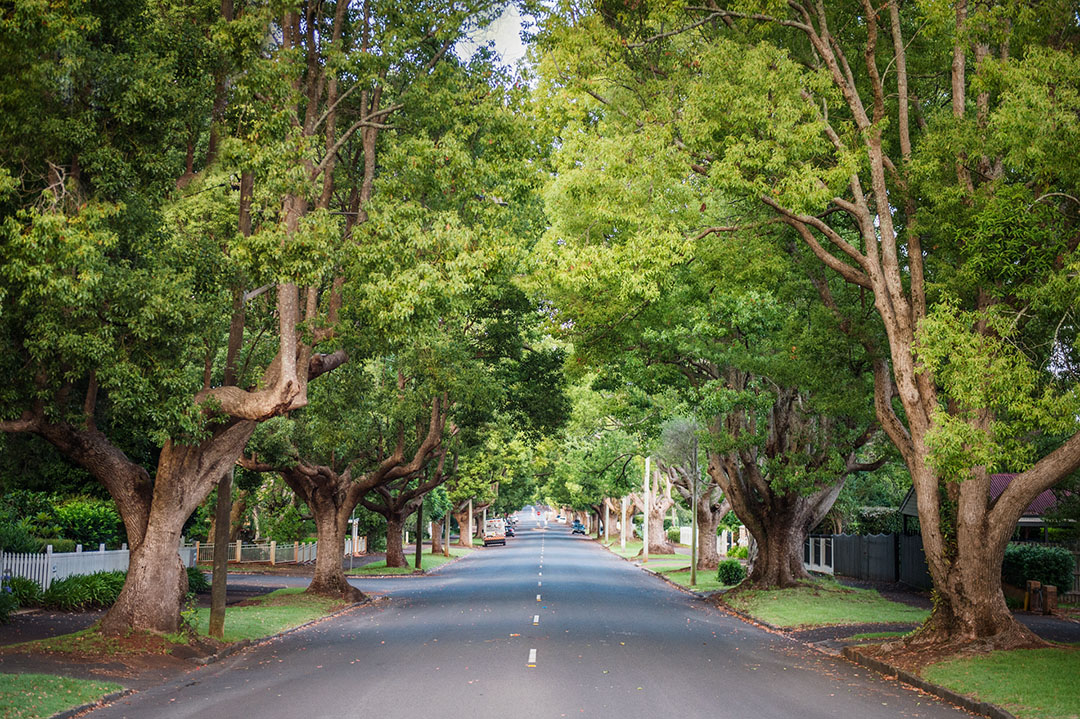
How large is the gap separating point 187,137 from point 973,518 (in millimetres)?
14151

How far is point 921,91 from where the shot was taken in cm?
1978

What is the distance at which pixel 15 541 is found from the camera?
81.2 feet

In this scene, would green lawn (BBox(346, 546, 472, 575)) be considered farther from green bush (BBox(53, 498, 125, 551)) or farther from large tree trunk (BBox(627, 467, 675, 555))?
green bush (BBox(53, 498, 125, 551))

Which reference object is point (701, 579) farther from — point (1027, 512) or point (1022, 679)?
point (1022, 679)

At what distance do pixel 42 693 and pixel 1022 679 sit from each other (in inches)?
477

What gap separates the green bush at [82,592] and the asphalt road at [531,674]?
18.2 ft

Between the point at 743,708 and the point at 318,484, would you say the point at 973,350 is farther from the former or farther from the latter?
the point at 318,484

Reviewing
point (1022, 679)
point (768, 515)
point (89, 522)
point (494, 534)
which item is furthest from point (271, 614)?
point (494, 534)

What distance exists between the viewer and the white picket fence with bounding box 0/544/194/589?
23625mm

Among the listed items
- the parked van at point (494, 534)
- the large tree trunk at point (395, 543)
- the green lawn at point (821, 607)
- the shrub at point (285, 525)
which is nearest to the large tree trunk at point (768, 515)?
the green lawn at point (821, 607)

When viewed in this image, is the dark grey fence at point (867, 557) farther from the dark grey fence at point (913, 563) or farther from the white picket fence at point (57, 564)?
the white picket fence at point (57, 564)

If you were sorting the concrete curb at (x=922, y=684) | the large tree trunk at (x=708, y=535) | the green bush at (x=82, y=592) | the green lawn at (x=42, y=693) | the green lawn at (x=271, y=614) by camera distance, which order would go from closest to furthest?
the green lawn at (x=42, y=693)
the concrete curb at (x=922, y=684)
the green lawn at (x=271, y=614)
the green bush at (x=82, y=592)
the large tree trunk at (x=708, y=535)

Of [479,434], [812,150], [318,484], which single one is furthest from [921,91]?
[479,434]

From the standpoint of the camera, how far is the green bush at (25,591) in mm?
22688
